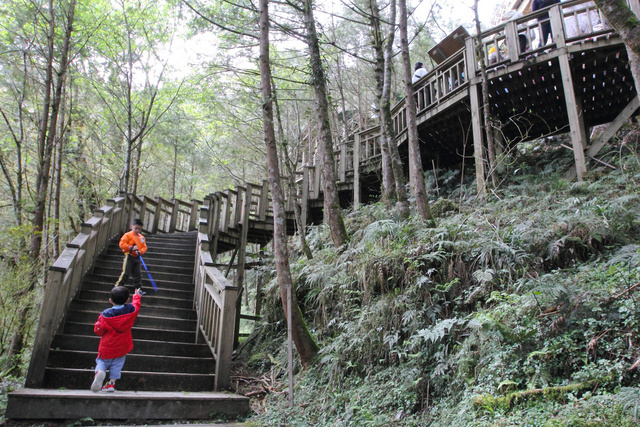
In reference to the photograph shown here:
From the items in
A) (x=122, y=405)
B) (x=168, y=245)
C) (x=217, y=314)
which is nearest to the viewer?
(x=122, y=405)

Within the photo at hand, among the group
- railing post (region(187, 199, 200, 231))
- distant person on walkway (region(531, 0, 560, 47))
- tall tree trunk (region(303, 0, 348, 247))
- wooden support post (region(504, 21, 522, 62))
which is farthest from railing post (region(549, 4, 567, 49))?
railing post (region(187, 199, 200, 231))

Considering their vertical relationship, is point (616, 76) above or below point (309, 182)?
above

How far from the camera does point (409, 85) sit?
26.2 feet

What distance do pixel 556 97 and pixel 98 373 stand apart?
434 inches

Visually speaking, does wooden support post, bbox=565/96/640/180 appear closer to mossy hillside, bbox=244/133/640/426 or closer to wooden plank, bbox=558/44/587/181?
wooden plank, bbox=558/44/587/181

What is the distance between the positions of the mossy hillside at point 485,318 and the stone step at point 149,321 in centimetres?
170

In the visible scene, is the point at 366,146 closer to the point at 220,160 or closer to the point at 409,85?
the point at 409,85

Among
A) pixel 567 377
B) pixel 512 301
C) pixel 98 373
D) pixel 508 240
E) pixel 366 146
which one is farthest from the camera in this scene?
pixel 366 146

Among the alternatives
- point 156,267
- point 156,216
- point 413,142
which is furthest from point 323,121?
point 156,216

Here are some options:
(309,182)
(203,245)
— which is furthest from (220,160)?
(203,245)

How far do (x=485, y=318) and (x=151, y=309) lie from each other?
230 inches

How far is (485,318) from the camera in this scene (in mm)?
3754

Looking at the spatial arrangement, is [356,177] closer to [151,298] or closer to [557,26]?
[557,26]

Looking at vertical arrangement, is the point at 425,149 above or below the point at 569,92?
above
